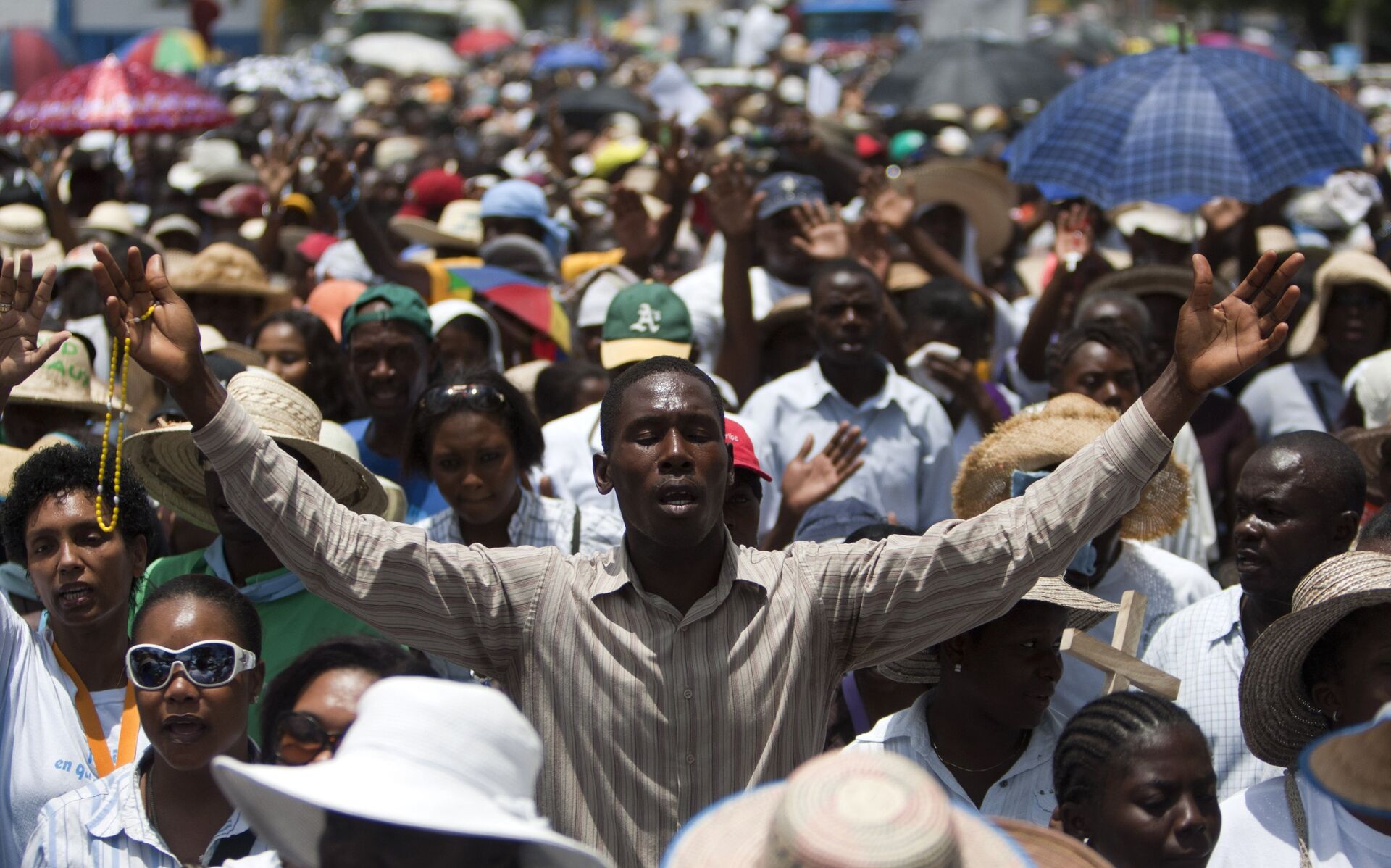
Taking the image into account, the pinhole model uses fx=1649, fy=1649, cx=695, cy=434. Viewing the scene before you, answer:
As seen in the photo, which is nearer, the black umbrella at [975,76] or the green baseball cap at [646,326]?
the green baseball cap at [646,326]

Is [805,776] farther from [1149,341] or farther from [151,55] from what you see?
[151,55]

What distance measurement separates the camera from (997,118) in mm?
15250

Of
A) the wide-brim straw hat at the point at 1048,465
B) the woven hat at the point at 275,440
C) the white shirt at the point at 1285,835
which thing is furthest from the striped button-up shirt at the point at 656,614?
the wide-brim straw hat at the point at 1048,465

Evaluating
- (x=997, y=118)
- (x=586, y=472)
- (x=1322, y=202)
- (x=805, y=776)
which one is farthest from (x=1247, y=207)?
(x=997, y=118)

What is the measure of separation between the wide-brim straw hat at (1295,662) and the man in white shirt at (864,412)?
2429 mm

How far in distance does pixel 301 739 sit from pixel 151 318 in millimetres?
919

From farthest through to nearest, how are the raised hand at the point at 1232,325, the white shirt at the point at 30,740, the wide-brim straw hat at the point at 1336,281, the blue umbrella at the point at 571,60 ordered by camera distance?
the blue umbrella at the point at 571,60, the wide-brim straw hat at the point at 1336,281, the white shirt at the point at 30,740, the raised hand at the point at 1232,325

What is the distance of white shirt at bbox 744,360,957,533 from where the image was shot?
18.9 ft

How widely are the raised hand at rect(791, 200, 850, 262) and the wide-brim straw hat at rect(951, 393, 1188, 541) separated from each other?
Result: 8.63 feet

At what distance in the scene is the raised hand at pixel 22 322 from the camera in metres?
3.49

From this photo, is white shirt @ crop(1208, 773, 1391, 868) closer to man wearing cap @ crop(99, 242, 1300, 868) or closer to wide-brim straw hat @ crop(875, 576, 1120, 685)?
man wearing cap @ crop(99, 242, 1300, 868)

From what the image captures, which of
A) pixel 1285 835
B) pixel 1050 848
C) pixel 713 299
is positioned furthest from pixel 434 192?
pixel 1050 848

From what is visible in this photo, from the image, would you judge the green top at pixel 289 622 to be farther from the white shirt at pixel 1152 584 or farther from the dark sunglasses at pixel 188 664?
the white shirt at pixel 1152 584

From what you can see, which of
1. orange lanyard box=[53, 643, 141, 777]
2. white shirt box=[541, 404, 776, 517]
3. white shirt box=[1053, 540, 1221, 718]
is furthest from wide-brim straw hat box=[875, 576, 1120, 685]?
orange lanyard box=[53, 643, 141, 777]
